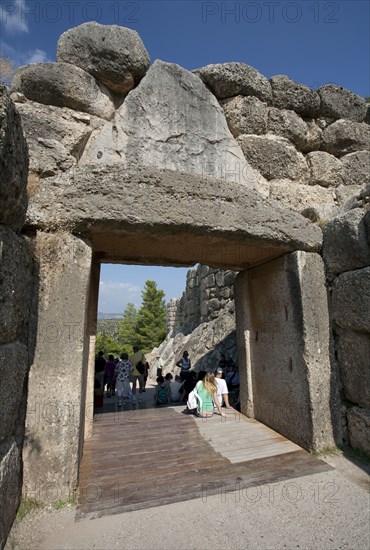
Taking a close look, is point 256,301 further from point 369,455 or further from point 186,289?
point 186,289

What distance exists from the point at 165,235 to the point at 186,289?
12.1 metres

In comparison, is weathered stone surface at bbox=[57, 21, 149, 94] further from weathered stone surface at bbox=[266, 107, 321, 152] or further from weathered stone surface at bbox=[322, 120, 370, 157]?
weathered stone surface at bbox=[322, 120, 370, 157]

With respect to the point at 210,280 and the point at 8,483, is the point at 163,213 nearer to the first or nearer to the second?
the point at 8,483

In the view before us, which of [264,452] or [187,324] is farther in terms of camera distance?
[187,324]

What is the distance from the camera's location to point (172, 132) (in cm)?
350

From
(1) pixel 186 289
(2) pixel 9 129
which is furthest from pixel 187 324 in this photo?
(2) pixel 9 129

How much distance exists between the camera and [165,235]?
306 centimetres

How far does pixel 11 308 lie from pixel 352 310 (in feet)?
9.85

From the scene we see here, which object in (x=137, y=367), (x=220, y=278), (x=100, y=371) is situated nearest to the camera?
(x=100, y=371)

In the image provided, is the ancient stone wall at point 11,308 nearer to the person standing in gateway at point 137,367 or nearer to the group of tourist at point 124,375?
the group of tourist at point 124,375

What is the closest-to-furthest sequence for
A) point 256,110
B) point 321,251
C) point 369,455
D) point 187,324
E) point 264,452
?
point 369,455 < point 264,452 < point 321,251 < point 256,110 < point 187,324

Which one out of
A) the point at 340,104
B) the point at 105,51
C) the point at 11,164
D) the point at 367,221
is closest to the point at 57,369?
the point at 11,164

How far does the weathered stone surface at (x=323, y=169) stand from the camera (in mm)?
4129

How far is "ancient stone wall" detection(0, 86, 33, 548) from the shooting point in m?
1.80
